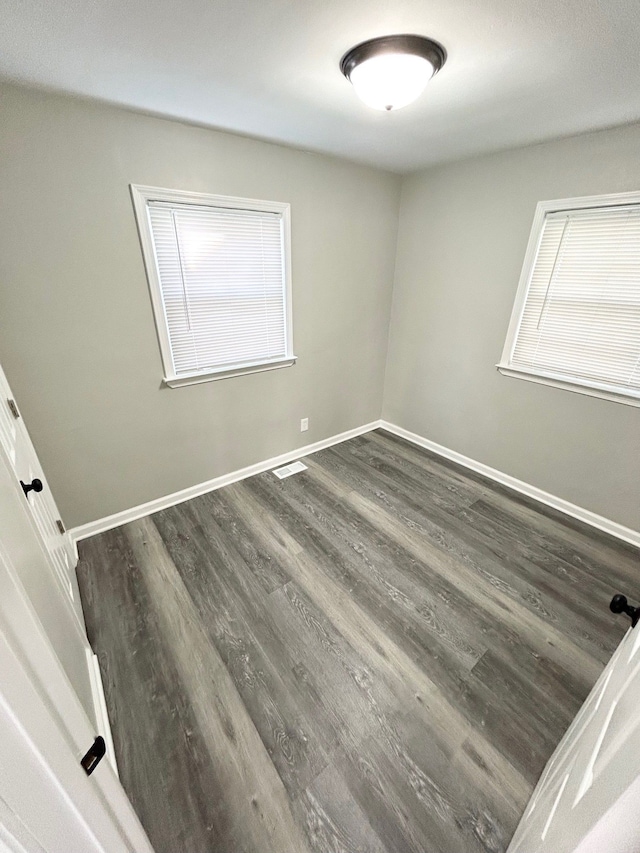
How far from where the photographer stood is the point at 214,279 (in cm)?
223

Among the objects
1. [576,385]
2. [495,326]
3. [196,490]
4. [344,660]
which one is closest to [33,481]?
[196,490]

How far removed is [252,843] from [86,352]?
→ 86.8 inches

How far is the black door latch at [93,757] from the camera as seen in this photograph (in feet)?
1.78

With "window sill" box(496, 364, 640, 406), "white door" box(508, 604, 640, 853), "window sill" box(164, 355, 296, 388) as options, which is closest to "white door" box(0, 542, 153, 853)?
"white door" box(508, 604, 640, 853)

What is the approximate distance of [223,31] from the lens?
43.1 inches

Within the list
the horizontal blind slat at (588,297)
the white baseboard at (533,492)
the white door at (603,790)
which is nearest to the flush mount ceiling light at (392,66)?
the horizontal blind slat at (588,297)

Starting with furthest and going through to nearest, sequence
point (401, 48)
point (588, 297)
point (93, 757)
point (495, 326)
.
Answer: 1. point (495, 326)
2. point (588, 297)
3. point (401, 48)
4. point (93, 757)

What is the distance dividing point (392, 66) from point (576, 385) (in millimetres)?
2077

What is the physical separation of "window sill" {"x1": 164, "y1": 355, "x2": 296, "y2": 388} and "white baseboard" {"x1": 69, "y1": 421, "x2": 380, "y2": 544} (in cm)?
81

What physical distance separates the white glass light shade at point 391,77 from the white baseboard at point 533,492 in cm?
254

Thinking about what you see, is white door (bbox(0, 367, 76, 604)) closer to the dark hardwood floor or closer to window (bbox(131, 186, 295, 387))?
the dark hardwood floor

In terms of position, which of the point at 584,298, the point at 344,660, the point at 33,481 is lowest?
the point at 344,660

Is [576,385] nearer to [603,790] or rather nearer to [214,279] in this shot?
[603,790]

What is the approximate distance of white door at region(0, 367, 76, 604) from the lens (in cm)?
128
